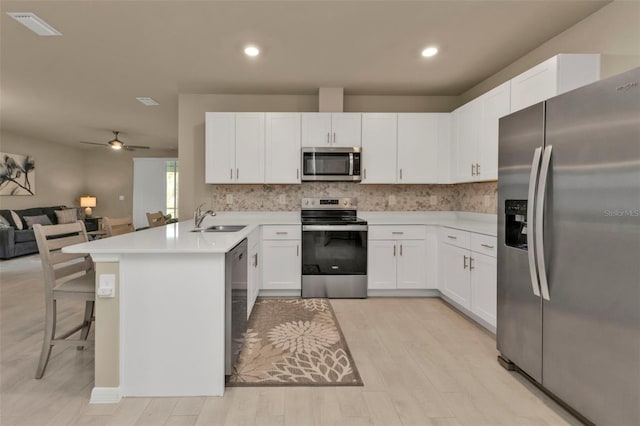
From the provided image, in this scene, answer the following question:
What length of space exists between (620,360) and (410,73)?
10.3ft

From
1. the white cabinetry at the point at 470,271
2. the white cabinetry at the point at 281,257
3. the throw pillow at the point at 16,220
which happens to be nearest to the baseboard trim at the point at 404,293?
the white cabinetry at the point at 470,271

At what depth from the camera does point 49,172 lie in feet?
27.3

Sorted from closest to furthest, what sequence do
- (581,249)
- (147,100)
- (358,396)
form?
1. (581,249)
2. (358,396)
3. (147,100)

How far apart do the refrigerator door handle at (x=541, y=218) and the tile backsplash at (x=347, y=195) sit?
2.49m

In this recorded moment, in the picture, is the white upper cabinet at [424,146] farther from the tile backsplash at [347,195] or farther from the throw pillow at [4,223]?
the throw pillow at [4,223]

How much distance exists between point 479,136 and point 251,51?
7.74 ft

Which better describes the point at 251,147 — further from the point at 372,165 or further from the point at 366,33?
the point at 366,33

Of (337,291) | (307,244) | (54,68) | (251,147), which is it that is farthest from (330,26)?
(54,68)

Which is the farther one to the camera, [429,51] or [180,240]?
[429,51]

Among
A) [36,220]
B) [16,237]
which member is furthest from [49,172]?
[16,237]

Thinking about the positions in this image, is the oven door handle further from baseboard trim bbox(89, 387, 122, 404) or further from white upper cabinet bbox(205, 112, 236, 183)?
baseboard trim bbox(89, 387, 122, 404)

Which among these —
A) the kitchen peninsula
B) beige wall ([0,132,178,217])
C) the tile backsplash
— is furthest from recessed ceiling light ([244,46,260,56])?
beige wall ([0,132,178,217])

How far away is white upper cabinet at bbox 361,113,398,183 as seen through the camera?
13.4ft

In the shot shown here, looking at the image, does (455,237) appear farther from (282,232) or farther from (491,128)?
(282,232)
